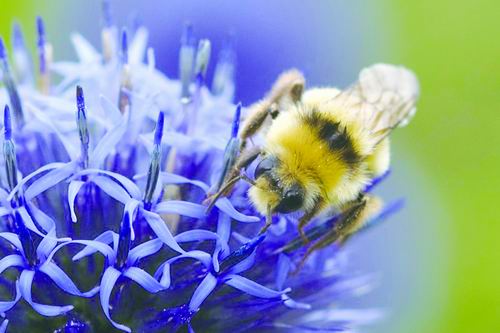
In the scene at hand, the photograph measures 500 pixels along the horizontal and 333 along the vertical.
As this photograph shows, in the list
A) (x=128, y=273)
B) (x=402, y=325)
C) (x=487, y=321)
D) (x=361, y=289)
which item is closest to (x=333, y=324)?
(x=361, y=289)

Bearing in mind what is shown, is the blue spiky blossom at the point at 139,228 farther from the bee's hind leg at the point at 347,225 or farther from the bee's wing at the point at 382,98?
the bee's wing at the point at 382,98

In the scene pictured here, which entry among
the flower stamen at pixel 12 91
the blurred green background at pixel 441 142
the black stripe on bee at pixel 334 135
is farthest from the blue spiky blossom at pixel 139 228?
the blurred green background at pixel 441 142

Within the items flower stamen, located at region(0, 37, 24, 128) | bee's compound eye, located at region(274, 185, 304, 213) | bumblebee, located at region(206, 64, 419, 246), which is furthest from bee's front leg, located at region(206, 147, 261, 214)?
flower stamen, located at region(0, 37, 24, 128)

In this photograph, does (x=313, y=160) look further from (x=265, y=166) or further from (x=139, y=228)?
(x=139, y=228)

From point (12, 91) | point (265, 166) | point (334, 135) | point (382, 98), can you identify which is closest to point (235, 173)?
point (265, 166)

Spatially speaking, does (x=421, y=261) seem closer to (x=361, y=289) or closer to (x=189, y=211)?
(x=361, y=289)
